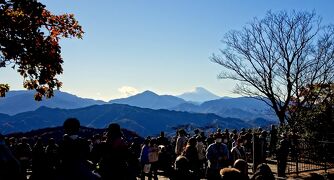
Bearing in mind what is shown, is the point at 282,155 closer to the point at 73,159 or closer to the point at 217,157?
the point at 217,157

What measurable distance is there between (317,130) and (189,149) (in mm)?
13573

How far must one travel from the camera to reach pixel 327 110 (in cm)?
2397

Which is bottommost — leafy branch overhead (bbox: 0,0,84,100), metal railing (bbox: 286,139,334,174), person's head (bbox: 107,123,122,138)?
metal railing (bbox: 286,139,334,174)

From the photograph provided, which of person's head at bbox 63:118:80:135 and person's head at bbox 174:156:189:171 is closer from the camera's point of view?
person's head at bbox 63:118:80:135

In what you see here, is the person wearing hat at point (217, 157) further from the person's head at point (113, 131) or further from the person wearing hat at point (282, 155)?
the person wearing hat at point (282, 155)

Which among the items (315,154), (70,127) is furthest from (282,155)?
(70,127)

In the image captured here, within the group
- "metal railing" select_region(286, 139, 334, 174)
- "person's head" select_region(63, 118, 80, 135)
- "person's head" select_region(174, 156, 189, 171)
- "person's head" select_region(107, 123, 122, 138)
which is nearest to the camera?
"person's head" select_region(63, 118, 80, 135)

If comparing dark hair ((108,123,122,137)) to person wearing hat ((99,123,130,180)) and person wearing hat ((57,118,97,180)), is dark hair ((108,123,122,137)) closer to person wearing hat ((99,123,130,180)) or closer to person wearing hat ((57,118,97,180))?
person wearing hat ((99,123,130,180))

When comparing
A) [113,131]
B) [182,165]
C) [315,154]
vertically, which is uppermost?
[113,131]

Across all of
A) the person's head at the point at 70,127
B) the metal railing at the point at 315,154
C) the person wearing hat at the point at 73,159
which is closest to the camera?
the person wearing hat at the point at 73,159

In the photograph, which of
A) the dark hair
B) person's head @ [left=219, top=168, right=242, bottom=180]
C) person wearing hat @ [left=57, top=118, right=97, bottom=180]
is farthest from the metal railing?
person wearing hat @ [left=57, top=118, right=97, bottom=180]

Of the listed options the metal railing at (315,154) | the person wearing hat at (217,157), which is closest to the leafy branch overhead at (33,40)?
the person wearing hat at (217,157)

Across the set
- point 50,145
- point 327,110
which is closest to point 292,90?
point 327,110

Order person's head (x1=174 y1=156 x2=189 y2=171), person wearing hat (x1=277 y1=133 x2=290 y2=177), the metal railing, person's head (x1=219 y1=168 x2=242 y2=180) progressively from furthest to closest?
the metal railing
person wearing hat (x1=277 y1=133 x2=290 y2=177)
person's head (x1=174 y1=156 x2=189 y2=171)
person's head (x1=219 y1=168 x2=242 y2=180)
